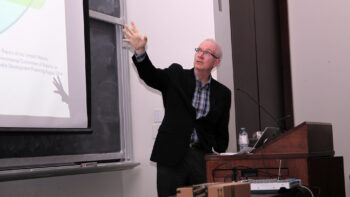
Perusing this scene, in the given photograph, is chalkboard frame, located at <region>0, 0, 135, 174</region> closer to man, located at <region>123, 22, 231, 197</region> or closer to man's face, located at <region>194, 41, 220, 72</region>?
man, located at <region>123, 22, 231, 197</region>

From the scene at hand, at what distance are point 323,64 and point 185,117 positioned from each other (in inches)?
91.5

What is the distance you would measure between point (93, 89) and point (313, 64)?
2.51 metres

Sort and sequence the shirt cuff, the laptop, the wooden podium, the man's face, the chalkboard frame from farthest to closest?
the man's face < the shirt cuff < the chalkboard frame < the laptop < the wooden podium

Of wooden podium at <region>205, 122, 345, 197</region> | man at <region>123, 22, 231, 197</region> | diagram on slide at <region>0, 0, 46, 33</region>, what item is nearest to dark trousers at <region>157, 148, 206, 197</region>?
man at <region>123, 22, 231, 197</region>

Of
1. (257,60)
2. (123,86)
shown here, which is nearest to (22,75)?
(123,86)

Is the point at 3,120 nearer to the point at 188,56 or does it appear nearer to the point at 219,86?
the point at 219,86

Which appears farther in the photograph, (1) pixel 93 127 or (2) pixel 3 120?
(1) pixel 93 127

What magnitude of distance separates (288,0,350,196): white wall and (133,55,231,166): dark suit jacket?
6.29ft

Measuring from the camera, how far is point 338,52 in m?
4.76

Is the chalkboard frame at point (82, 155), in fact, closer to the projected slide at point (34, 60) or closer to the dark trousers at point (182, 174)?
the projected slide at point (34, 60)

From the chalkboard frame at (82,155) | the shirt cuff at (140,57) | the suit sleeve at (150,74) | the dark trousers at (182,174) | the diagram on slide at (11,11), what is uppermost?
the diagram on slide at (11,11)

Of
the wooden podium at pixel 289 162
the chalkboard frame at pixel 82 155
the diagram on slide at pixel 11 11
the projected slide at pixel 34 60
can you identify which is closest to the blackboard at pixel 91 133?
the chalkboard frame at pixel 82 155

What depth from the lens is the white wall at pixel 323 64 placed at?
15.4 ft

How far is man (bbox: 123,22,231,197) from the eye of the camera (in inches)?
116
